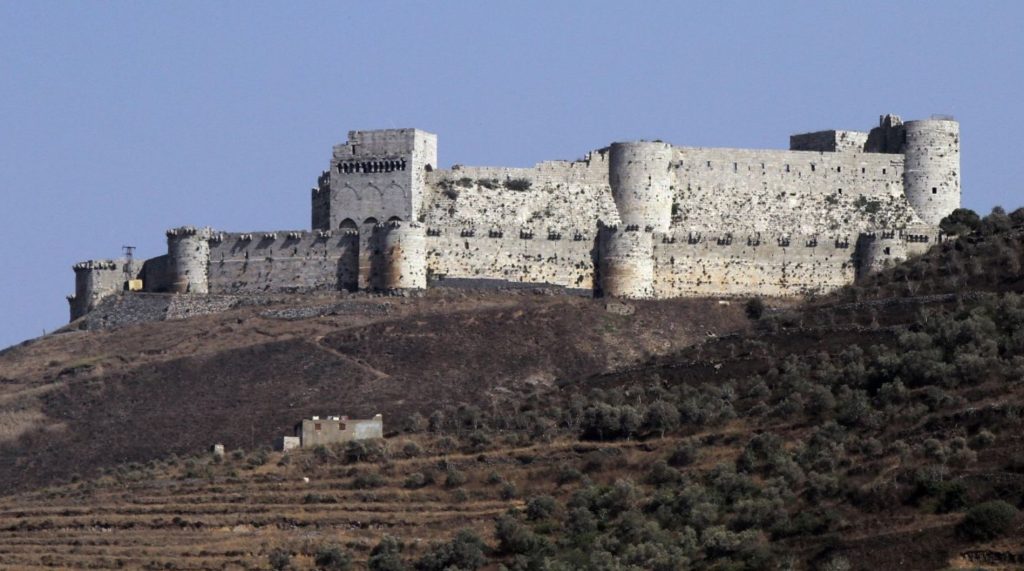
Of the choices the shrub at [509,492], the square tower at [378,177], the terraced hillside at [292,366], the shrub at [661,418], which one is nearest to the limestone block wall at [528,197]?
the square tower at [378,177]

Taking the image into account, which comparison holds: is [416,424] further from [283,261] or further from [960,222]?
[960,222]

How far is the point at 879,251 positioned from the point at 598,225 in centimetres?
898

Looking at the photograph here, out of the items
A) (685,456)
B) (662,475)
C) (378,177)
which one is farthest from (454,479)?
(378,177)

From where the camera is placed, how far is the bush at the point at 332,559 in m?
63.7

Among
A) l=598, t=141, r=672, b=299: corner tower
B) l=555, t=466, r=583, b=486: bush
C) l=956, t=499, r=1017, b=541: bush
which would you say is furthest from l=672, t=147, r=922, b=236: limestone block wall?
l=956, t=499, r=1017, b=541: bush

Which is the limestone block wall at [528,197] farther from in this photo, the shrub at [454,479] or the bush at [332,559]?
the bush at [332,559]

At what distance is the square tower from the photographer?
92.5 metres

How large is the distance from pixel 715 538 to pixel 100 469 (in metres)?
22.0

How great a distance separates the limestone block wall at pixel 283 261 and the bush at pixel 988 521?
37160mm

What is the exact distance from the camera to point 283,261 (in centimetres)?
9131

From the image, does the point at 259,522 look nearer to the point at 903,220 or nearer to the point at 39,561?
the point at 39,561

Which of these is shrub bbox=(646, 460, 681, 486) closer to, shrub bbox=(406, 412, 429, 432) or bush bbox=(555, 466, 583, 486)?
bush bbox=(555, 466, 583, 486)

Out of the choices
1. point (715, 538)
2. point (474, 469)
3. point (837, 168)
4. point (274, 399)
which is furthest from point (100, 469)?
point (837, 168)

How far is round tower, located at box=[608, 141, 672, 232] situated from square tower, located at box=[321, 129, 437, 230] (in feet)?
21.7
